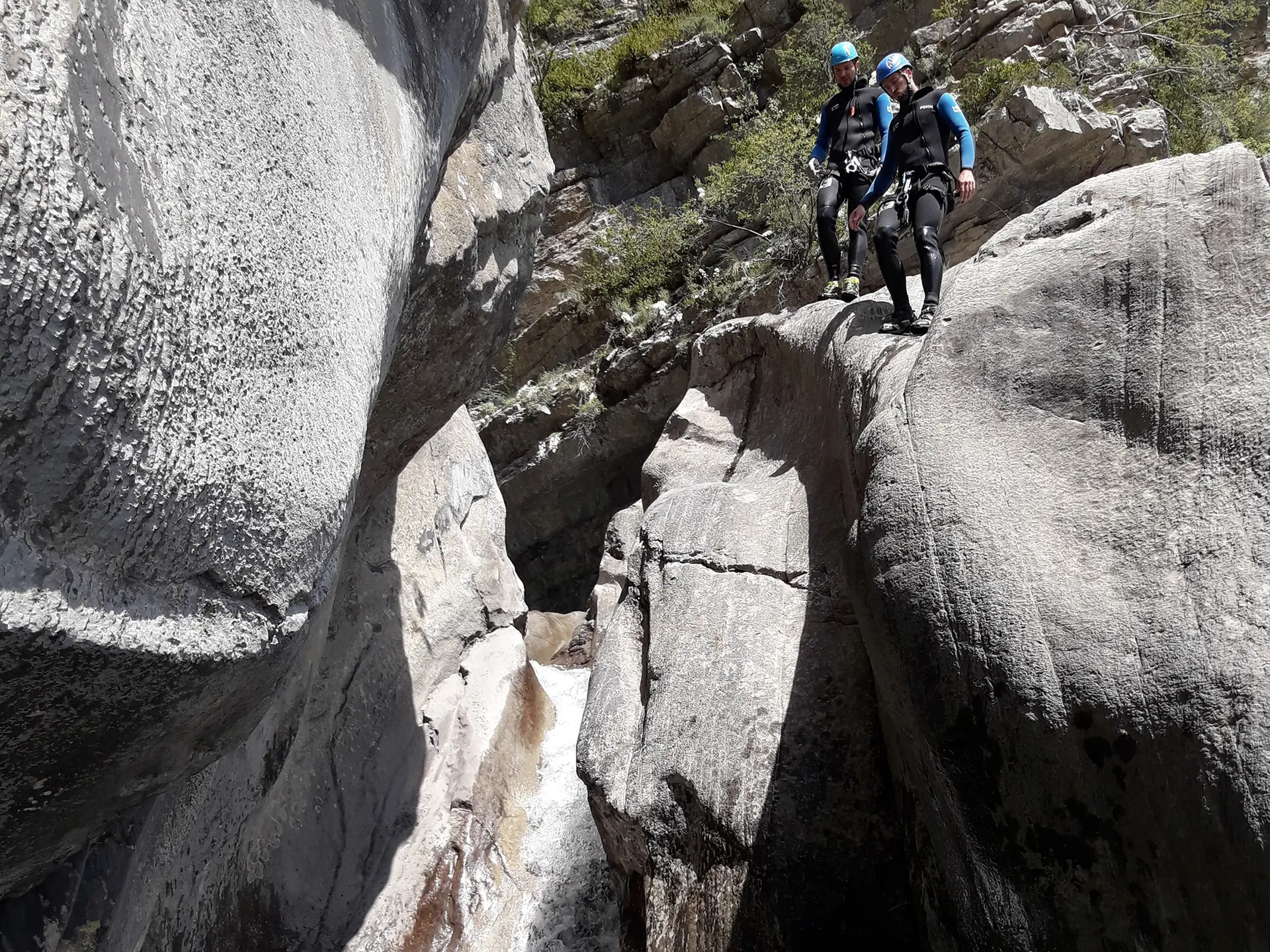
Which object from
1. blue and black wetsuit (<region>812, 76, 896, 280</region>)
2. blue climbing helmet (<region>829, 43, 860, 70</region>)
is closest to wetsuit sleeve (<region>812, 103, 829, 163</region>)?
blue and black wetsuit (<region>812, 76, 896, 280</region>)

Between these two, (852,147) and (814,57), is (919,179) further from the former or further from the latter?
(814,57)

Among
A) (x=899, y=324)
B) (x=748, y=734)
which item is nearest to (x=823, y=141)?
(x=899, y=324)

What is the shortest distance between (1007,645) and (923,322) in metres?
2.39

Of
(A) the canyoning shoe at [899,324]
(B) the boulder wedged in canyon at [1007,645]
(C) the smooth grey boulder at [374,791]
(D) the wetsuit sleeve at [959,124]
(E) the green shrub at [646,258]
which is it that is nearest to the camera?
(B) the boulder wedged in canyon at [1007,645]

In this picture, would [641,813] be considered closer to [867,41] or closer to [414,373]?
[414,373]

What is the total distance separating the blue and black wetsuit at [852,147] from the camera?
5.78 metres

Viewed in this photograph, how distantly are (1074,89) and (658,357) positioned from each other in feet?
17.3

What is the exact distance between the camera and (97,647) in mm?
2018

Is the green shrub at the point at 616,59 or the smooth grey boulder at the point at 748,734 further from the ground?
the green shrub at the point at 616,59

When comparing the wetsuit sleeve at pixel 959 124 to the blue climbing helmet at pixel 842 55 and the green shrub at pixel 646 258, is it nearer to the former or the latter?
the blue climbing helmet at pixel 842 55

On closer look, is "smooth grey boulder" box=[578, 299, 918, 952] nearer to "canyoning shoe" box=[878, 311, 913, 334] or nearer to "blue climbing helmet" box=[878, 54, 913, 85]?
"canyoning shoe" box=[878, 311, 913, 334]

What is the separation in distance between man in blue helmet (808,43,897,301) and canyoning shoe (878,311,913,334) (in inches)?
35.2

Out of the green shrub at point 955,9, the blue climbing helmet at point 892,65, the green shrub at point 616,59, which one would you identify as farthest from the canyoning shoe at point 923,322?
the green shrub at point 616,59

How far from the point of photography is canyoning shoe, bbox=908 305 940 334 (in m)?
4.62
